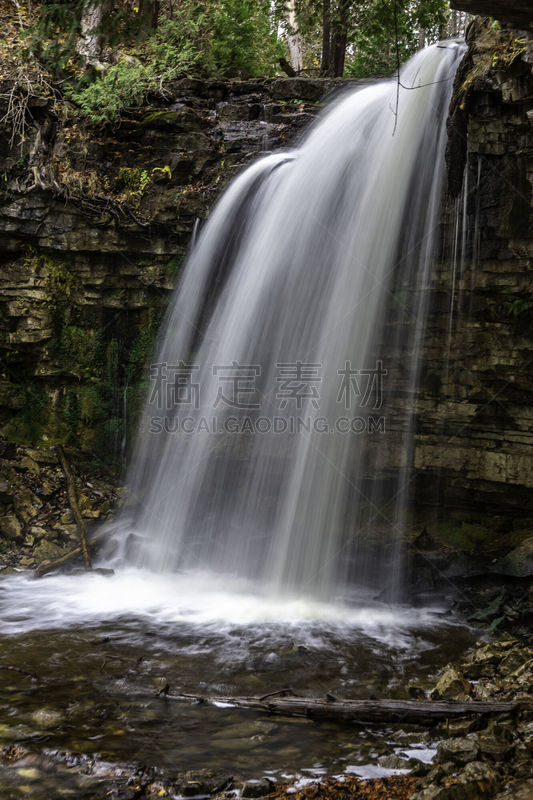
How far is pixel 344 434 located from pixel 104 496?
10.4 feet

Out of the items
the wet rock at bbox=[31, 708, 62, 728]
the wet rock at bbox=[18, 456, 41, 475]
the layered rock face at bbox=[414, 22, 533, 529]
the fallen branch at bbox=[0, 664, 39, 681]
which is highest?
the layered rock face at bbox=[414, 22, 533, 529]

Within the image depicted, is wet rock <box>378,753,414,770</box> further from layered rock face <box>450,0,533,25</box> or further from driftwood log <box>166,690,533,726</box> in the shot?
layered rock face <box>450,0,533,25</box>

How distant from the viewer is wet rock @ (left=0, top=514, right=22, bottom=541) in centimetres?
713

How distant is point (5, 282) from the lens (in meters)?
7.89

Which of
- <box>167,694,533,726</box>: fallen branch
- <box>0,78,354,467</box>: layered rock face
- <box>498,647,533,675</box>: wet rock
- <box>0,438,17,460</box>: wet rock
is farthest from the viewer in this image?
<box>0,438,17,460</box>: wet rock

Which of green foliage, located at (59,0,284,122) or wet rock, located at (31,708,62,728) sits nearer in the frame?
wet rock, located at (31,708,62,728)

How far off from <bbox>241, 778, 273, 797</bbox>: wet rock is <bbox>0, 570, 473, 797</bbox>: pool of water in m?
0.12

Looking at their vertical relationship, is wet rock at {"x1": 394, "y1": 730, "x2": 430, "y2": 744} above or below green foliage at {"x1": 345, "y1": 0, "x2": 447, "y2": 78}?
below

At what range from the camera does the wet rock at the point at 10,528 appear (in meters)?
7.13

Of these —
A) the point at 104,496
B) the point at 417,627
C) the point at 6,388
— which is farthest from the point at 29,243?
the point at 417,627

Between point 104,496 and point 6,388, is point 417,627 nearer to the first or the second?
point 104,496

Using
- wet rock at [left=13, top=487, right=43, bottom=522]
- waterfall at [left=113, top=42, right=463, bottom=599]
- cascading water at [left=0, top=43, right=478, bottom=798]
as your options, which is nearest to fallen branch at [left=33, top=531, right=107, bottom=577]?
cascading water at [left=0, top=43, right=478, bottom=798]

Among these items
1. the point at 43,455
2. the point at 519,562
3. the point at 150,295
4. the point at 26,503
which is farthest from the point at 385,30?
the point at 26,503

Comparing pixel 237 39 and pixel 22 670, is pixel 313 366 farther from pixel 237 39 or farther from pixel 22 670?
pixel 237 39
